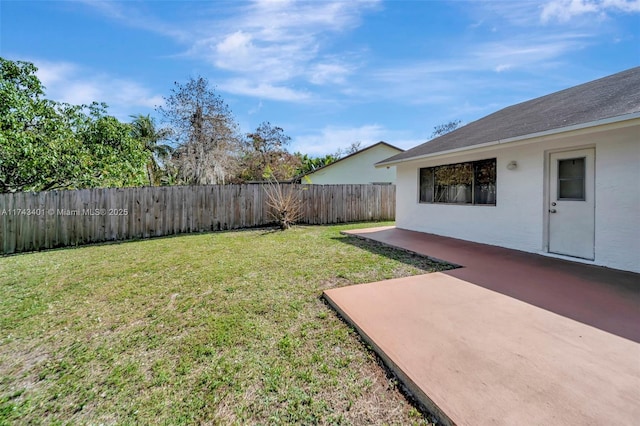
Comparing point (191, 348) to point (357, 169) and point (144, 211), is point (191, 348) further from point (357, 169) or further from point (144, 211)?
point (357, 169)

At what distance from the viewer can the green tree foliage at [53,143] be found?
7951 mm

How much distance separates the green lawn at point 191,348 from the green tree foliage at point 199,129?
45.7 ft

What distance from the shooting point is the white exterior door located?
4652 mm

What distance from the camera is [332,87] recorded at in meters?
12.9

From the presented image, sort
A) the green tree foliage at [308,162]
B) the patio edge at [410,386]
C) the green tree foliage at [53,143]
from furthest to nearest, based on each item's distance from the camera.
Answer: the green tree foliage at [308,162], the green tree foliage at [53,143], the patio edge at [410,386]

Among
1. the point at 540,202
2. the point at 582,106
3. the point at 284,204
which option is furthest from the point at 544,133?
the point at 284,204

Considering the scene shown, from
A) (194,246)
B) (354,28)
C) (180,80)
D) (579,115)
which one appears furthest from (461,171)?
(180,80)

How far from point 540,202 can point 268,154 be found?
75.8 ft

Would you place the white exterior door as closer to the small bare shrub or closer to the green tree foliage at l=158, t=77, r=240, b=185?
the small bare shrub

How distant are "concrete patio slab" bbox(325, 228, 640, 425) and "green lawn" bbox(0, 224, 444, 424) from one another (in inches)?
11.1

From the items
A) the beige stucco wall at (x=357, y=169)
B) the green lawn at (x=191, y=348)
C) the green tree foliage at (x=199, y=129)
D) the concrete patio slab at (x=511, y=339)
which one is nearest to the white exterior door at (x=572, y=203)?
the concrete patio slab at (x=511, y=339)

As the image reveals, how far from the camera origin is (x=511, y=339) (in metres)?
2.46

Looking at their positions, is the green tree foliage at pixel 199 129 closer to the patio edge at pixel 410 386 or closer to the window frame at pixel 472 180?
the window frame at pixel 472 180

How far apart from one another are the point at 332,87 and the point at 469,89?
6.03m
